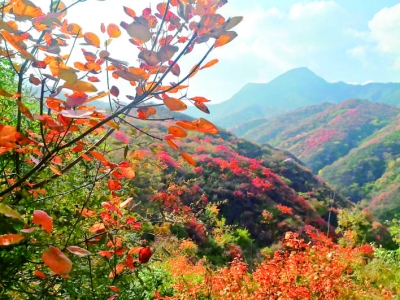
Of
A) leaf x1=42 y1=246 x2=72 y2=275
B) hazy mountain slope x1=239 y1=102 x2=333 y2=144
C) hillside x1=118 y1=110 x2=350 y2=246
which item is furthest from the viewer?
hazy mountain slope x1=239 y1=102 x2=333 y2=144

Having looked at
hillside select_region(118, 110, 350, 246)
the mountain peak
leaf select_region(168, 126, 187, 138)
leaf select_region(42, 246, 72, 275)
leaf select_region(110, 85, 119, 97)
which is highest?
the mountain peak

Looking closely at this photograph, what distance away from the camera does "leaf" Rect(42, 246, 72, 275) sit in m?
0.48

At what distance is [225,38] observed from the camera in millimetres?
678

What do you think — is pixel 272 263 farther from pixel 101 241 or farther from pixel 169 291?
pixel 101 241

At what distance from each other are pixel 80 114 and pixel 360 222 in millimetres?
12252

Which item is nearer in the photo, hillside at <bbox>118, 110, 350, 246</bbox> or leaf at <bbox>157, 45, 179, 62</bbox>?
leaf at <bbox>157, 45, 179, 62</bbox>

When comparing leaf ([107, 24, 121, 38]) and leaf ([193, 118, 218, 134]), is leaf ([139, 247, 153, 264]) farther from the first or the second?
leaf ([107, 24, 121, 38])

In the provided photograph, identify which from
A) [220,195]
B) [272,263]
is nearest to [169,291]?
[272,263]

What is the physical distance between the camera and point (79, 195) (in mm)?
1837

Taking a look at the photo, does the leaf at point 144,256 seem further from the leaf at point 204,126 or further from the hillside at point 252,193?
the hillside at point 252,193

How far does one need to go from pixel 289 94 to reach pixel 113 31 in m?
151

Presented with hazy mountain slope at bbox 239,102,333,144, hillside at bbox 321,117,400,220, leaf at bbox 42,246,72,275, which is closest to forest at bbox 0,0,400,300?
leaf at bbox 42,246,72,275

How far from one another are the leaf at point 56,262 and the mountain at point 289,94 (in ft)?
364

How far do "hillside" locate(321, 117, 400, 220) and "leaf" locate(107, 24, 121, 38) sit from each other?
2855 cm
